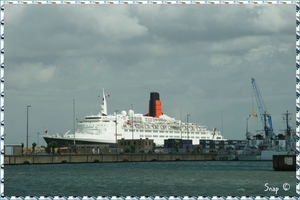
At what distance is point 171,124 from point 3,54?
11382 cm

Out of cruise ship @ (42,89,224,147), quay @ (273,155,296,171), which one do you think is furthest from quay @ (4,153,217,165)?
quay @ (273,155,296,171)

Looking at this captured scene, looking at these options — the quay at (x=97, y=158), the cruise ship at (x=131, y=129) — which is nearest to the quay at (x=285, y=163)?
the quay at (x=97, y=158)

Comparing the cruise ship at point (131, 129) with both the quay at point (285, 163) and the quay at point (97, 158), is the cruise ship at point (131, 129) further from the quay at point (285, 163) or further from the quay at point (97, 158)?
the quay at point (285, 163)

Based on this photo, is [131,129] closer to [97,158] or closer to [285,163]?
[97,158]

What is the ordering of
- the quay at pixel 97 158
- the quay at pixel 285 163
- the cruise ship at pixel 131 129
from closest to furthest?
the quay at pixel 285 163, the quay at pixel 97 158, the cruise ship at pixel 131 129

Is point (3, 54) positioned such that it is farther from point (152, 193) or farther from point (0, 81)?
point (152, 193)

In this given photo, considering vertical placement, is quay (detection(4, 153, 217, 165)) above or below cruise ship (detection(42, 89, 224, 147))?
below

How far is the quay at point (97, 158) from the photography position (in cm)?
7038

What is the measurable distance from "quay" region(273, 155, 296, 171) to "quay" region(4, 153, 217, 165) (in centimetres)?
3416

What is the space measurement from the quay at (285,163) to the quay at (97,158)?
3416 centimetres

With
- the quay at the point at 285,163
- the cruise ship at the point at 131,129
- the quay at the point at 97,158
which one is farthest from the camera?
the cruise ship at the point at 131,129

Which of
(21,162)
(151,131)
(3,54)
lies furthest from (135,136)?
(3,54)

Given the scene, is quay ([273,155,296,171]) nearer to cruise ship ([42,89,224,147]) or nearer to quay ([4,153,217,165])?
quay ([4,153,217,165])

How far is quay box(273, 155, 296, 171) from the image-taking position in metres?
41.3
